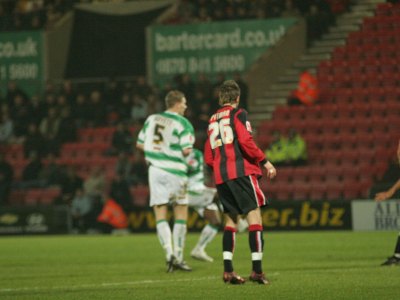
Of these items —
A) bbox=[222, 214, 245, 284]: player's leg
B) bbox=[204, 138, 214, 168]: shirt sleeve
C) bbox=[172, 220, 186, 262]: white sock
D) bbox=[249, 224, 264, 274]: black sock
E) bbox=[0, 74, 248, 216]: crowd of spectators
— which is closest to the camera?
bbox=[249, 224, 264, 274]: black sock

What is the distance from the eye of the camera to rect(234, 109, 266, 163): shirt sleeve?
10305mm

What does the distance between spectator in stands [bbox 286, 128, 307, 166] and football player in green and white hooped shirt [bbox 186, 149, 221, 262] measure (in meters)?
8.52

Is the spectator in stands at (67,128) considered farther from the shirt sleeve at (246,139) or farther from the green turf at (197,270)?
→ the shirt sleeve at (246,139)

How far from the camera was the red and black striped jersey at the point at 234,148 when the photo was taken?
33.9 ft

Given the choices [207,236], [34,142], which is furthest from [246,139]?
[34,142]

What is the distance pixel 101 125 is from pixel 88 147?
70cm

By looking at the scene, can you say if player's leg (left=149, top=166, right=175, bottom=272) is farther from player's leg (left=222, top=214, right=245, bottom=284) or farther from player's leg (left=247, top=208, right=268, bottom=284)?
player's leg (left=247, top=208, right=268, bottom=284)

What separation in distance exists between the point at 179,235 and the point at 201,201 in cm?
250

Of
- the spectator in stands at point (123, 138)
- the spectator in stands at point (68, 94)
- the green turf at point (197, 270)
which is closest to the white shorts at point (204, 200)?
the green turf at point (197, 270)

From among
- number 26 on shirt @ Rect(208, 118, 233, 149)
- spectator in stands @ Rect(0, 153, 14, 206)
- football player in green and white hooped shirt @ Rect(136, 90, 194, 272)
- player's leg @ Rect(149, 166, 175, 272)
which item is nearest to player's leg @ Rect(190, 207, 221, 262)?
football player in green and white hooped shirt @ Rect(136, 90, 194, 272)

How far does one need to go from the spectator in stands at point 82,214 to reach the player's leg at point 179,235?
435 inches

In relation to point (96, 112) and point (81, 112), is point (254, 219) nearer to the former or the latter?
point (96, 112)

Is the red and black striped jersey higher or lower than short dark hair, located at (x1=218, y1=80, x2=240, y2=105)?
lower

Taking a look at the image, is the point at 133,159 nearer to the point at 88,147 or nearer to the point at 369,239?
the point at 88,147
